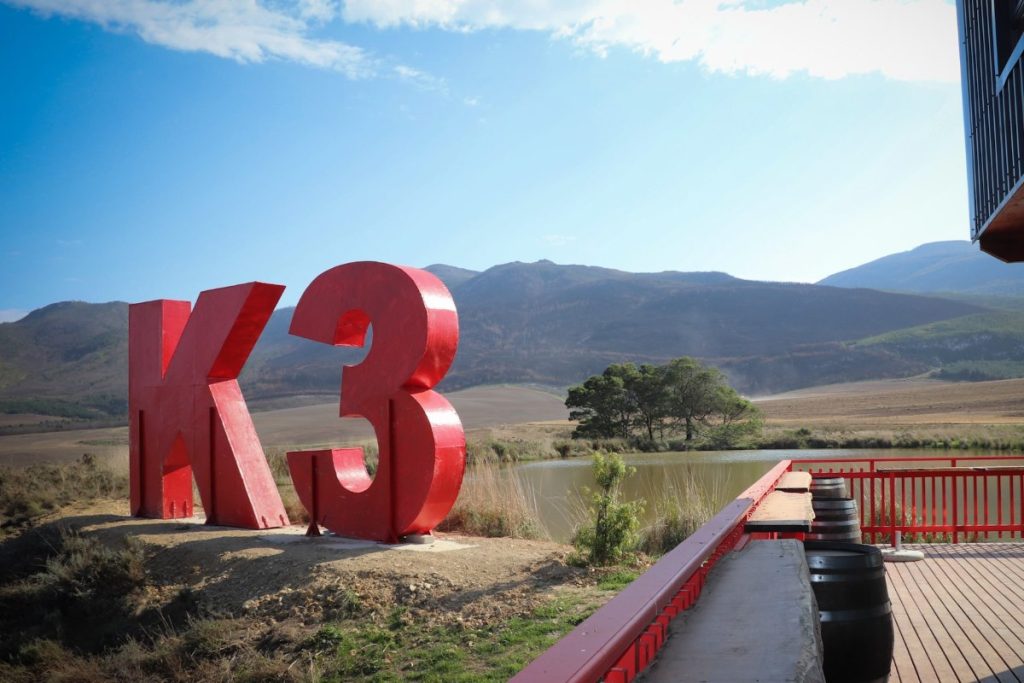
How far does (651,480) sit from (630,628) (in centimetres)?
2086

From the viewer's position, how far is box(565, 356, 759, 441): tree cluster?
42531 millimetres

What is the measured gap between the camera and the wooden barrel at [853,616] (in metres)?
4.00

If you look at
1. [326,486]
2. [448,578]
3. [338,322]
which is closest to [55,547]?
[326,486]

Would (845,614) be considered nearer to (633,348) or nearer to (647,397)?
(647,397)

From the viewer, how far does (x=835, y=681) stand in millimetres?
3980

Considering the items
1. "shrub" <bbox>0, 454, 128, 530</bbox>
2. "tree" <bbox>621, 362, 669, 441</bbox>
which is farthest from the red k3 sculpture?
"tree" <bbox>621, 362, 669, 441</bbox>

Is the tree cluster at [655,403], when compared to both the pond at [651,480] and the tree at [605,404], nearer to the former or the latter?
the tree at [605,404]

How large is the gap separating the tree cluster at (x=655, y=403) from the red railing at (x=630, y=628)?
38.4m

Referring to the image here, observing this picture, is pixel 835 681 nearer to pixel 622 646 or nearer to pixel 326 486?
pixel 622 646

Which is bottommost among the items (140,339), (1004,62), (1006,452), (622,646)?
(1006,452)

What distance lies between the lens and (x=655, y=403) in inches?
1689

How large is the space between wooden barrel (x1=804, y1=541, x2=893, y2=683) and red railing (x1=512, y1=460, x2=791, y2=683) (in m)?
0.51

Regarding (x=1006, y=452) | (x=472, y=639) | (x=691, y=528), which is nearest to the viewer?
(x=472, y=639)

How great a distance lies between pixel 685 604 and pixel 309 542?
27.5 feet
